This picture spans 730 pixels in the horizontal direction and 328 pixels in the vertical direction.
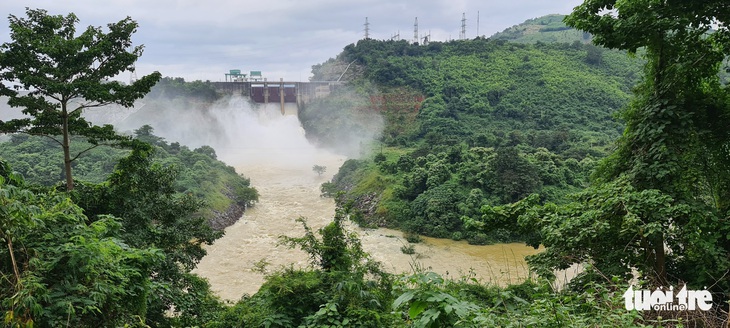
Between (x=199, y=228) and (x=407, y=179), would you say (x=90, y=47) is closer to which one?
(x=199, y=228)

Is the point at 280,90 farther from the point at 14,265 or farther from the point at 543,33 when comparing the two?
the point at 543,33

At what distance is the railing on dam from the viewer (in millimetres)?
51250

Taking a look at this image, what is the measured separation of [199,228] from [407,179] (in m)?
16.5

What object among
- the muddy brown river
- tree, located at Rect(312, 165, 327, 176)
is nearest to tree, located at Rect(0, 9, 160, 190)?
the muddy brown river

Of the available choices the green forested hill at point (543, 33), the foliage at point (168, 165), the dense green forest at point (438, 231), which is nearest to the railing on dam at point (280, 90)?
the foliage at point (168, 165)

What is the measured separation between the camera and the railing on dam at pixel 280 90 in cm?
5125

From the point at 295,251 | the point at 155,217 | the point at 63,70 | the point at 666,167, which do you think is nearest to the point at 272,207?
the point at 295,251

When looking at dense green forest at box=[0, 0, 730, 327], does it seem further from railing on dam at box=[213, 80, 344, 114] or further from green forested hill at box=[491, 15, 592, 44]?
green forested hill at box=[491, 15, 592, 44]

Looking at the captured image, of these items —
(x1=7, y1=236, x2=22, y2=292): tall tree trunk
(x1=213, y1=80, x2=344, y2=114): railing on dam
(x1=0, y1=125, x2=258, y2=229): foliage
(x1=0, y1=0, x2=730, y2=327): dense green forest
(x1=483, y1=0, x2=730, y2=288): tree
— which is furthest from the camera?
(x1=213, y1=80, x2=344, y2=114): railing on dam

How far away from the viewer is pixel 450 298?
120 inches

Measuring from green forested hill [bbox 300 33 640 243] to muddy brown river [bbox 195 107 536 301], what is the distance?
147 cm

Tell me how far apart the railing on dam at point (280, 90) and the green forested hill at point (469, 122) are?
224cm

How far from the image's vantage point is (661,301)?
3947mm

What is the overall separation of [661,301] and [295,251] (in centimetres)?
1626
